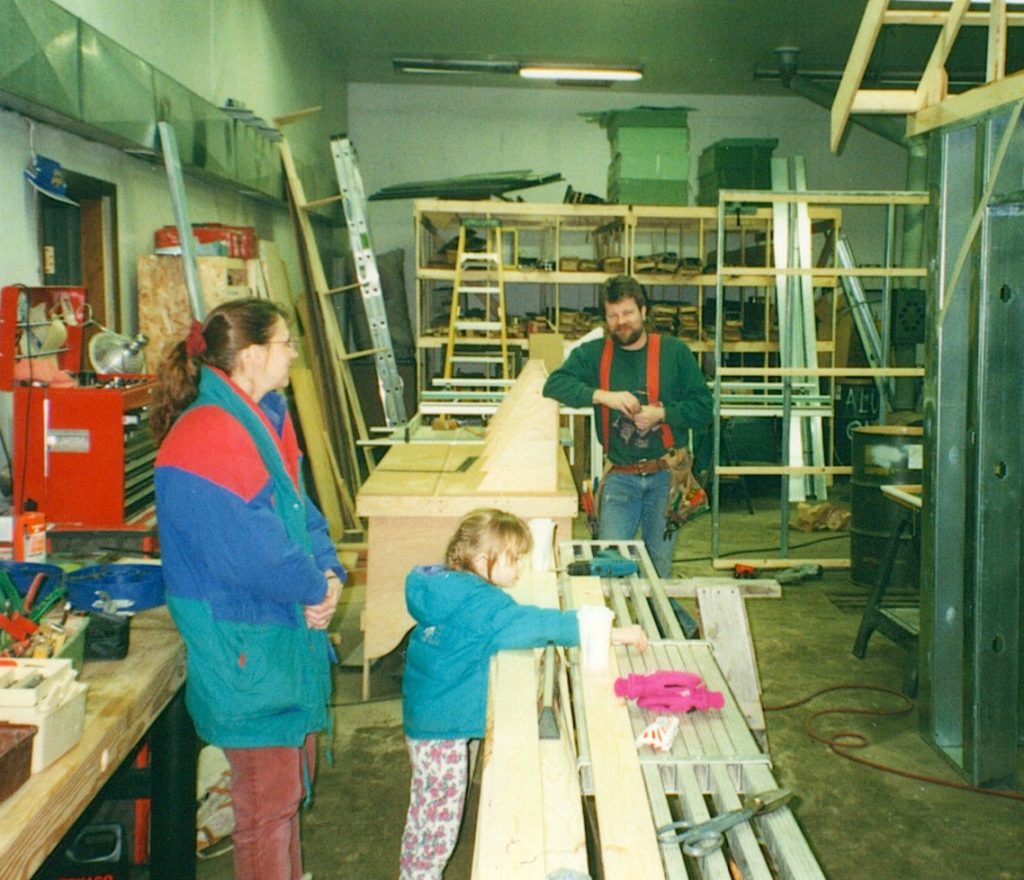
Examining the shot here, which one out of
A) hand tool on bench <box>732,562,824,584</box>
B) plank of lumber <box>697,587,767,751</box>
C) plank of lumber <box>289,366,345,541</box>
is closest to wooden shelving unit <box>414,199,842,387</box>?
plank of lumber <box>289,366,345,541</box>

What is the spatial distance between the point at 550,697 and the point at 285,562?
670 mm

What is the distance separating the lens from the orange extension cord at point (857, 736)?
3.70 metres

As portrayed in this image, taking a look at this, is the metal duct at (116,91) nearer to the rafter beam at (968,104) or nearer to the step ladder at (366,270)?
the step ladder at (366,270)

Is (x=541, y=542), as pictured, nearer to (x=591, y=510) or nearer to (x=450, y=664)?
(x=450, y=664)

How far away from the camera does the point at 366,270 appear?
303 inches

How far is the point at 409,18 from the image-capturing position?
9117mm

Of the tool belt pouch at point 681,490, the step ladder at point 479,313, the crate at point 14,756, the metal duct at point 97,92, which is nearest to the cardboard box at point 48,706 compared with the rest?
the crate at point 14,756

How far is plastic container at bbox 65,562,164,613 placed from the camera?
250 cm

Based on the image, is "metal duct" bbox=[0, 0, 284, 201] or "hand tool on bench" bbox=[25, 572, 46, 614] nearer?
"hand tool on bench" bbox=[25, 572, 46, 614]

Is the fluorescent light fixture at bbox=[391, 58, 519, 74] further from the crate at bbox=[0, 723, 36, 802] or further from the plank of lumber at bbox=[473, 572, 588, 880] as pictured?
the crate at bbox=[0, 723, 36, 802]

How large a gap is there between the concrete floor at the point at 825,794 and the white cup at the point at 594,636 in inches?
52.2

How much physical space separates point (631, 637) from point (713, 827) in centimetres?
73

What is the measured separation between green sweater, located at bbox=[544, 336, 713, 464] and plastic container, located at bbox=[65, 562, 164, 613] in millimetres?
1990

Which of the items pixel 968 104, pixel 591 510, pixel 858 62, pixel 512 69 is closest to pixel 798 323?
pixel 512 69
